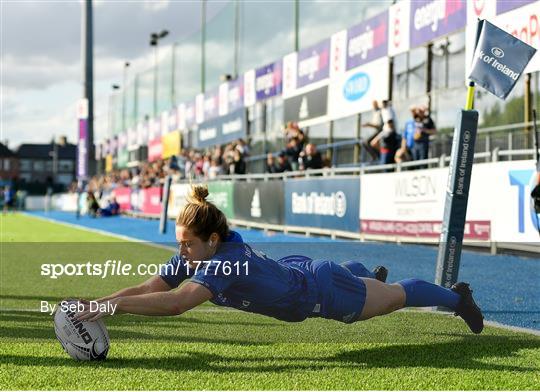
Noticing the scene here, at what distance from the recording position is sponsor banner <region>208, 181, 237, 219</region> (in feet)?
87.2

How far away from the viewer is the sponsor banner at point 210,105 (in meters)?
37.8

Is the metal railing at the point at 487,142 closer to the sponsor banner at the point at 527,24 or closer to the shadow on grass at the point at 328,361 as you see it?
the sponsor banner at the point at 527,24

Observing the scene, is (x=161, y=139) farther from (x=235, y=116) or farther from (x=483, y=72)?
(x=483, y=72)

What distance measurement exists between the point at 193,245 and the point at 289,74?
23.0 metres

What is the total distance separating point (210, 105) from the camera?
39.1 metres

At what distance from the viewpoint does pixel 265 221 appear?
23.7 meters

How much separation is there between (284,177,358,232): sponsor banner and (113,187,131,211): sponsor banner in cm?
2213

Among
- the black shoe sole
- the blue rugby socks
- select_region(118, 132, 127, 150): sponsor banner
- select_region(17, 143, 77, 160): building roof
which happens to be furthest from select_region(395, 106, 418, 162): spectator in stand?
select_region(17, 143, 77, 160): building roof

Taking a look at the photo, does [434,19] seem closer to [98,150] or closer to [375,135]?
[375,135]

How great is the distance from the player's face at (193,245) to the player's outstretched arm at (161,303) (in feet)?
0.62

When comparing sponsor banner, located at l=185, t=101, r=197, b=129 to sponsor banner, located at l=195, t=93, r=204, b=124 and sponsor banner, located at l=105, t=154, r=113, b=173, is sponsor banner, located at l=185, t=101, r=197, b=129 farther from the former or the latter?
sponsor banner, located at l=105, t=154, r=113, b=173

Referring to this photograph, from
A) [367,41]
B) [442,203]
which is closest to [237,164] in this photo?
[367,41]

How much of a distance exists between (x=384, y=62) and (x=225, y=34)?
1654cm

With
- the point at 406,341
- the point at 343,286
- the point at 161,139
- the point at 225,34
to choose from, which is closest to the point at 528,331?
the point at 406,341
